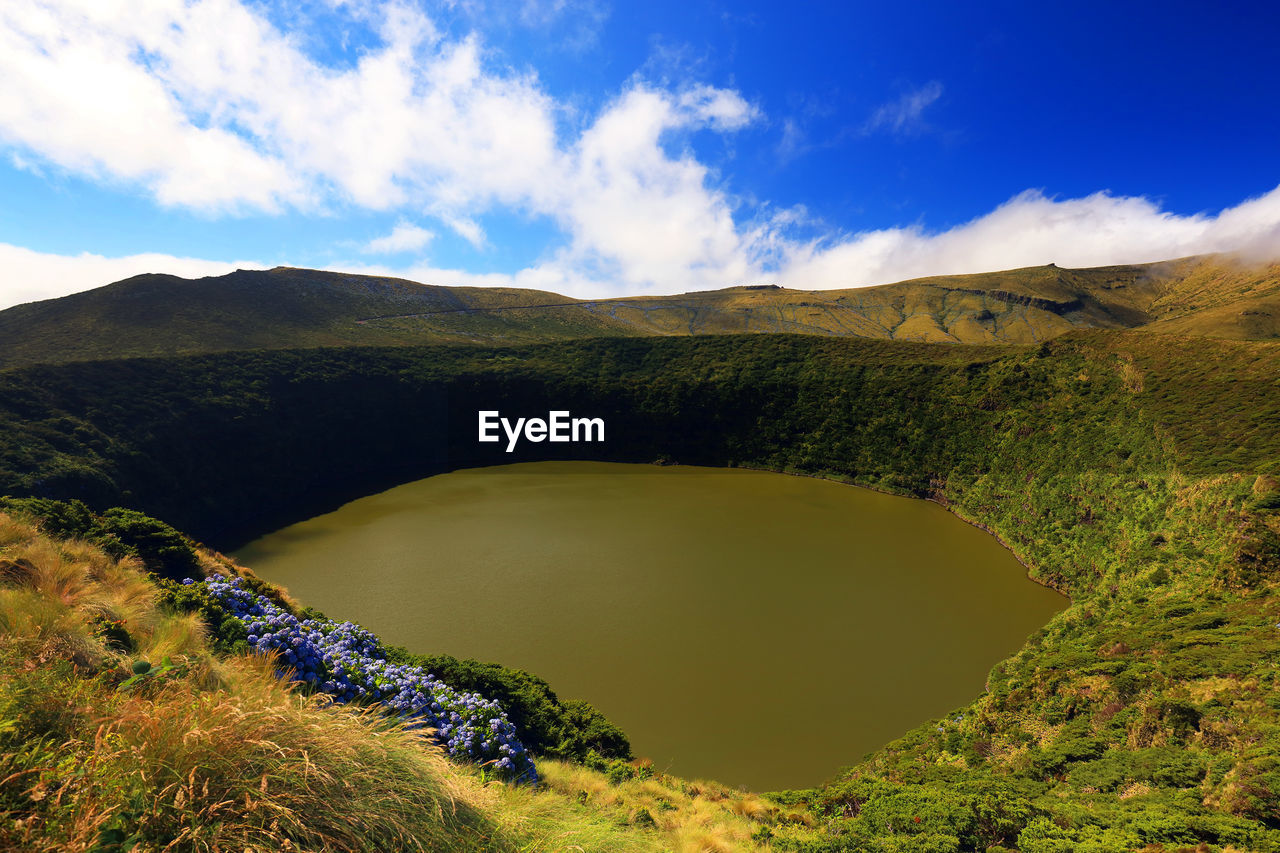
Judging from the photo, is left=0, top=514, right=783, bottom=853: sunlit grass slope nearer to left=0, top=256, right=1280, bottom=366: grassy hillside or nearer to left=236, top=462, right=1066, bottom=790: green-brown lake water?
left=236, top=462, right=1066, bottom=790: green-brown lake water

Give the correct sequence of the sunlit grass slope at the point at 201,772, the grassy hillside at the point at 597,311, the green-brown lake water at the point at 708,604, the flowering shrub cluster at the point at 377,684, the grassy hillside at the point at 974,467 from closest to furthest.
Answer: the sunlit grass slope at the point at 201,772
the flowering shrub cluster at the point at 377,684
the grassy hillside at the point at 974,467
the green-brown lake water at the point at 708,604
the grassy hillside at the point at 597,311

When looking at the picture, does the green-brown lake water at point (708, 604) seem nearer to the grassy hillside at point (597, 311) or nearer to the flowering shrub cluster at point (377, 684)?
the flowering shrub cluster at point (377, 684)

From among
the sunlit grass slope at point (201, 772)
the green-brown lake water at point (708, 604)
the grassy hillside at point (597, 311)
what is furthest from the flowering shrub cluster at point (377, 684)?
the grassy hillside at point (597, 311)

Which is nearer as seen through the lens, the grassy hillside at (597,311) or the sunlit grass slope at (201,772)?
the sunlit grass slope at (201,772)

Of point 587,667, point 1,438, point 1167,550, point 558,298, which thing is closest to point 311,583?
point 587,667

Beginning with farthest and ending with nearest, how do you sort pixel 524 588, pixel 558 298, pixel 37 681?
pixel 558 298 → pixel 524 588 → pixel 37 681

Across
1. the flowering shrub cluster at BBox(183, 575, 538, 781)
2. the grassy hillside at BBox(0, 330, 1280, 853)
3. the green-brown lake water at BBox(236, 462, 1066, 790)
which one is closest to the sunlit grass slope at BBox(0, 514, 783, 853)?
the flowering shrub cluster at BBox(183, 575, 538, 781)

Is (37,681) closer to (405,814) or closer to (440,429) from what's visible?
(405,814)
